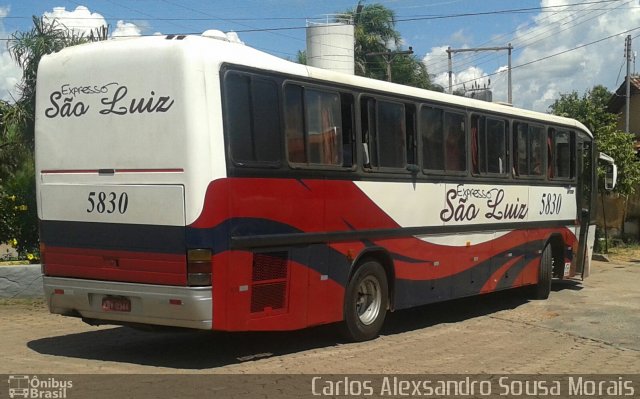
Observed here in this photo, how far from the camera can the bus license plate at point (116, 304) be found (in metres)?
7.88

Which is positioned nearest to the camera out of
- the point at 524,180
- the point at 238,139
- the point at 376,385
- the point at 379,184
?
the point at 376,385

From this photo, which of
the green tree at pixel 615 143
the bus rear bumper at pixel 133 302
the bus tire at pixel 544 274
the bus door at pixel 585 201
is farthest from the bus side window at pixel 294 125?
the green tree at pixel 615 143

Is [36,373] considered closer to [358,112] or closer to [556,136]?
[358,112]

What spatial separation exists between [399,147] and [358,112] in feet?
3.11

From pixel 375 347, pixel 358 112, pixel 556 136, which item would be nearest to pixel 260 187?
pixel 358 112

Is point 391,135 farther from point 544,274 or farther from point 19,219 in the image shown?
point 19,219

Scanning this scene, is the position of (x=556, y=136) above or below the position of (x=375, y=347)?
→ above

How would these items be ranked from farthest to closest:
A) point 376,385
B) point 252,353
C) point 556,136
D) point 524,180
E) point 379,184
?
point 556,136
point 524,180
point 379,184
point 252,353
point 376,385

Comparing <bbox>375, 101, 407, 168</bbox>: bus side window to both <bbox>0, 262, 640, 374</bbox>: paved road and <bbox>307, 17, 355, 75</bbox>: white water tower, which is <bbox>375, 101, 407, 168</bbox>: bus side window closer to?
<bbox>0, 262, 640, 374</bbox>: paved road

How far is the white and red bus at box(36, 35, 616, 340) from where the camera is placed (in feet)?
24.7

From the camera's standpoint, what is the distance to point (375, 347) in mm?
9359

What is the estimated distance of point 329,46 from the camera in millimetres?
16891

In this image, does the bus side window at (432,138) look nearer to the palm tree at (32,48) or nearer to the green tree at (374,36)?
the palm tree at (32,48)

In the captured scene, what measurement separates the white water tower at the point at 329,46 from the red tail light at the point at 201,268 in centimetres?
982
